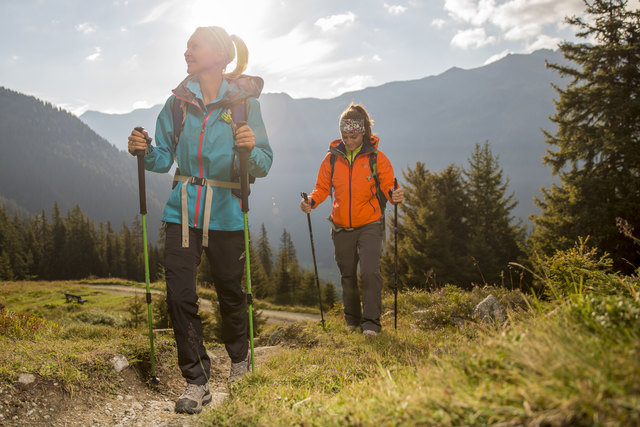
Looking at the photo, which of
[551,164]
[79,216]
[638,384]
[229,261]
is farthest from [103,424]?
[79,216]

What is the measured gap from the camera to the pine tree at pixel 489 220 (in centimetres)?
3016

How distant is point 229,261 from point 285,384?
4.40 ft

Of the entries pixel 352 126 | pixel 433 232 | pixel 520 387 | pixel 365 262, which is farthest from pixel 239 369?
pixel 433 232

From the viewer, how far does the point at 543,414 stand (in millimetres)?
1481

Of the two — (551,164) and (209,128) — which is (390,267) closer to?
(551,164)

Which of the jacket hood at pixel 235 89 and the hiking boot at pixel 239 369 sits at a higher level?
the jacket hood at pixel 235 89

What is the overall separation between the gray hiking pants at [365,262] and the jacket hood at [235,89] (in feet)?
9.95

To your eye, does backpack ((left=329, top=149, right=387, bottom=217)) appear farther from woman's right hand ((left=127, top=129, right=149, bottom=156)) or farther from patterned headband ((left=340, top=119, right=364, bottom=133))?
woman's right hand ((left=127, top=129, right=149, bottom=156))

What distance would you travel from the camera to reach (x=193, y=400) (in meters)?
3.44

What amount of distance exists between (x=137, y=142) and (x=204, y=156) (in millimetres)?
773

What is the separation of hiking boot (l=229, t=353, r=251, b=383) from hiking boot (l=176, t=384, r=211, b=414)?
17.1 inches

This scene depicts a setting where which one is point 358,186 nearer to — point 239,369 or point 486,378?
point 239,369

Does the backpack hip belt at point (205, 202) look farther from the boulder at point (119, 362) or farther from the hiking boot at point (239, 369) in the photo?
the boulder at point (119, 362)

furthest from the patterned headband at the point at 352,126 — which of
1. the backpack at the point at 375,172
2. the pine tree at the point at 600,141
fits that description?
the pine tree at the point at 600,141
